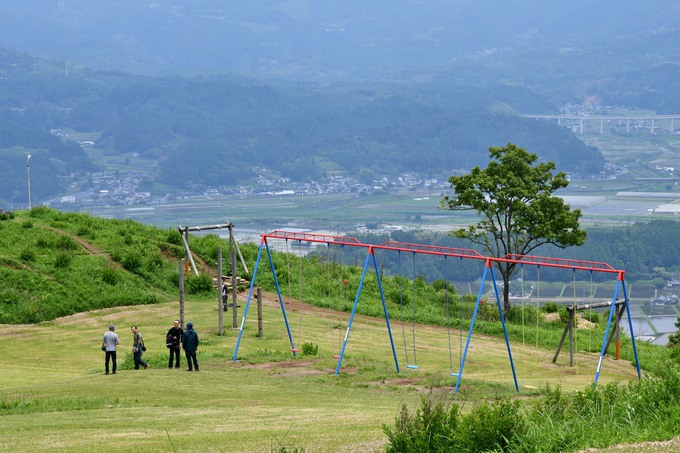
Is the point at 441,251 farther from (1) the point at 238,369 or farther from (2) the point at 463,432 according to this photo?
(2) the point at 463,432

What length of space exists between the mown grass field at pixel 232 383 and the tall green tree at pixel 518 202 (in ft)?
18.2

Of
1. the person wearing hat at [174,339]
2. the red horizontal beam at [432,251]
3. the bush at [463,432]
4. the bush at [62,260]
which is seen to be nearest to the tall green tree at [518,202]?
the red horizontal beam at [432,251]

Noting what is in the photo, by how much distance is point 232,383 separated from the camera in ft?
78.6

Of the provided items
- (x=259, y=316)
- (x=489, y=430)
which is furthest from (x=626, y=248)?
(x=489, y=430)

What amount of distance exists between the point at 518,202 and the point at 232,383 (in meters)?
19.5

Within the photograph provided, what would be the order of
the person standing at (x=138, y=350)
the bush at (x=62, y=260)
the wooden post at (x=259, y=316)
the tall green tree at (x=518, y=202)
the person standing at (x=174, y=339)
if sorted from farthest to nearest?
the tall green tree at (x=518, y=202)
the bush at (x=62, y=260)
the wooden post at (x=259, y=316)
the person standing at (x=138, y=350)
the person standing at (x=174, y=339)

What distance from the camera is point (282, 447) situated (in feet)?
48.3

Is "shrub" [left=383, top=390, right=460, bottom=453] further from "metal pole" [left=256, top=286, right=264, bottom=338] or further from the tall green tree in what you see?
the tall green tree

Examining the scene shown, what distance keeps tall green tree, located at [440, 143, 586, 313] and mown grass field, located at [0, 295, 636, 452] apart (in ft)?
18.2

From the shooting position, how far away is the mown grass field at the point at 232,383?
16.9 meters

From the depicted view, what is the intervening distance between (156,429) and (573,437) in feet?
21.3

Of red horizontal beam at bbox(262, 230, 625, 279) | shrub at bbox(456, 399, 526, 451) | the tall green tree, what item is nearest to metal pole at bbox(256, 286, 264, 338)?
red horizontal beam at bbox(262, 230, 625, 279)

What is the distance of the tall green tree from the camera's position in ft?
A: 134

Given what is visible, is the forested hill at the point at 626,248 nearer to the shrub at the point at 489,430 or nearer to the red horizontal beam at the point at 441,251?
the red horizontal beam at the point at 441,251
